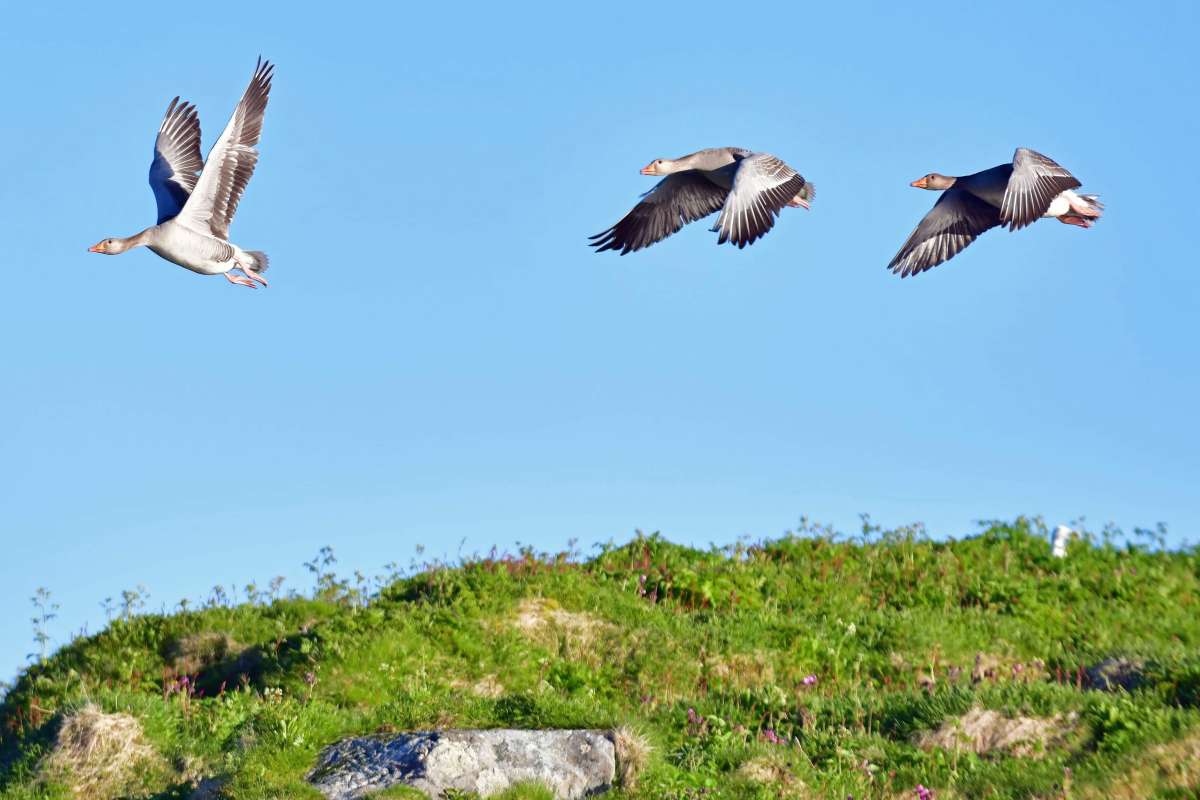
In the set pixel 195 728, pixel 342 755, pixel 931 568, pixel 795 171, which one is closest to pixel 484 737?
pixel 342 755

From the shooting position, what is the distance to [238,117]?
1814cm

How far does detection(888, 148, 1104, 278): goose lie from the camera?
14.8 m

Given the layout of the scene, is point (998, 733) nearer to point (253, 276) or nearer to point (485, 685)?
point (485, 685)

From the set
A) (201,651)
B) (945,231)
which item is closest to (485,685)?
(201,651)

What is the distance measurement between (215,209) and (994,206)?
9.68 metres

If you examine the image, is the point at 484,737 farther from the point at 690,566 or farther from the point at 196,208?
the point at 196,208

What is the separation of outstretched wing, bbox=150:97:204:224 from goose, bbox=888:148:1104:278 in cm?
958

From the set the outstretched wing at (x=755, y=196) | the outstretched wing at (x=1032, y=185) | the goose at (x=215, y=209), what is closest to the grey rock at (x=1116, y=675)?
the outstretched wing at (x=1032, y=185)

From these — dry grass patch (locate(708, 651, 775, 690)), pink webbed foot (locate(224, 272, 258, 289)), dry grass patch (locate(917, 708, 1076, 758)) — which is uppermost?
pink webbed foot (locate(224, 272, 258, 289))

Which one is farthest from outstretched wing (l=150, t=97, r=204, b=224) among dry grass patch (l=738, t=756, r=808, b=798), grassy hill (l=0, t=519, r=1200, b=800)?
dry grass patch (l=738, t=756, r=808, b=798)

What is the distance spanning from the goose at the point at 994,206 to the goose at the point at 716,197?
4.95 ft

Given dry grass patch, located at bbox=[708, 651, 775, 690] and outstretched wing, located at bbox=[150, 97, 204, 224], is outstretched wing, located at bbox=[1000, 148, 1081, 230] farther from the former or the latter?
outstretched wing, located at bbox=[150, 97, 204, 224]

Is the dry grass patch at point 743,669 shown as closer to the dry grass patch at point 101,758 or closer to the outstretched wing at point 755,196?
the outstretched wing at point 755,196

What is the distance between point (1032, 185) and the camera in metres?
14.8
